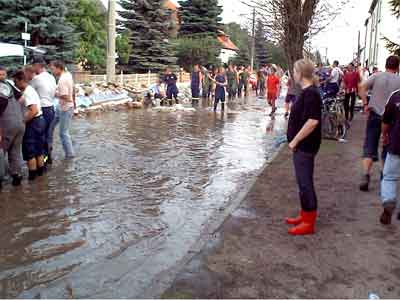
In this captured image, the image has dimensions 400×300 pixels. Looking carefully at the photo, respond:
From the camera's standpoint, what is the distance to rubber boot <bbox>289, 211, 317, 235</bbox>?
5473 millimetres

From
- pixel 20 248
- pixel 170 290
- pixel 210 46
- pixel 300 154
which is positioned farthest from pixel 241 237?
pixel 210 46

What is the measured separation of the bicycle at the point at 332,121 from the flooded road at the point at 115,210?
53.2 inches

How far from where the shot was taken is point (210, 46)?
46.3 meters

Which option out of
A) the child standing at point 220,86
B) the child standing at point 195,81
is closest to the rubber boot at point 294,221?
the child standing at point 220,86

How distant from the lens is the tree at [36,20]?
23234 millimetres

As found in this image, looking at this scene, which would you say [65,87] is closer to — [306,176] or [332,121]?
[306,176]

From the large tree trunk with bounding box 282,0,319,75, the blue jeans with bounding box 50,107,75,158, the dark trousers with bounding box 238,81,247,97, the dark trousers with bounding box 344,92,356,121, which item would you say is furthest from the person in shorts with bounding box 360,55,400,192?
the dark trousers with bounding box 238,81,247,97

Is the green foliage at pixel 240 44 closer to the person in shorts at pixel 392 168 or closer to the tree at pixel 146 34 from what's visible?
the tree at pixel 146 34

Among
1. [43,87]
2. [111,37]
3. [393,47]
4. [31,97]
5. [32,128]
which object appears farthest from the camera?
[111,37]

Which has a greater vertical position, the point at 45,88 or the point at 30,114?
the point at 45,88

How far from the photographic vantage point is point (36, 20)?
2375cm

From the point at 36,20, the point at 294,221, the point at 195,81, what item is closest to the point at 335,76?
the point at 294,221

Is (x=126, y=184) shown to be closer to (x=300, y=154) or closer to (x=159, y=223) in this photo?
(x=159, y=223)

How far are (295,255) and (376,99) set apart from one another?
3281 millimetres
